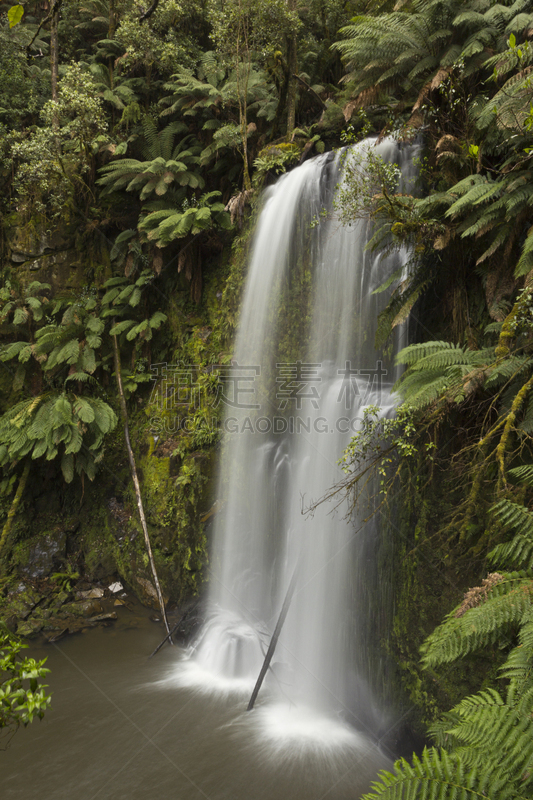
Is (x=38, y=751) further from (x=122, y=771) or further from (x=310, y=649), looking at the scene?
(x=310, y=649)

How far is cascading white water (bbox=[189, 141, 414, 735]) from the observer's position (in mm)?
5195

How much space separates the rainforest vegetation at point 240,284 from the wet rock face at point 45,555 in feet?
0.13

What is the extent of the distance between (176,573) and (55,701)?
2.48 m

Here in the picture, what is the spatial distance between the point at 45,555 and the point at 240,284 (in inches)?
235

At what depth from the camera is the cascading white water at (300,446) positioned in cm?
520

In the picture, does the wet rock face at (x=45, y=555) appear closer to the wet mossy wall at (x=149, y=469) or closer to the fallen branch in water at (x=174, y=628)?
the wet mossy wall at (x=149, y=469)

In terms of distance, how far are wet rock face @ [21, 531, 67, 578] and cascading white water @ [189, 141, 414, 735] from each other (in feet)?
10.2

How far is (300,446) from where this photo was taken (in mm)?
6262

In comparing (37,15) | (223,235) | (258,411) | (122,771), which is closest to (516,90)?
(258,411)

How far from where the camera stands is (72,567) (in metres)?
8.15

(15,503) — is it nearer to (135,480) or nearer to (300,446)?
(135,480)

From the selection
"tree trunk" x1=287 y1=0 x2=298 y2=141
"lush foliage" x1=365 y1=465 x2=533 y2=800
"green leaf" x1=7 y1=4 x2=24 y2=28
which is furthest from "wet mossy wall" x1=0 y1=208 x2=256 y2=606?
"green leaf" x1=7 y1=4 x2=24 y2=28

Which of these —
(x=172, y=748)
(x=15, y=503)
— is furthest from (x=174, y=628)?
(x=15, y=503)

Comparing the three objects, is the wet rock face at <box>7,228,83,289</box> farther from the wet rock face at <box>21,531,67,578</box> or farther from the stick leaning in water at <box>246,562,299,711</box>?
the stick leaning in water at <box>246,562,299,711</box>
